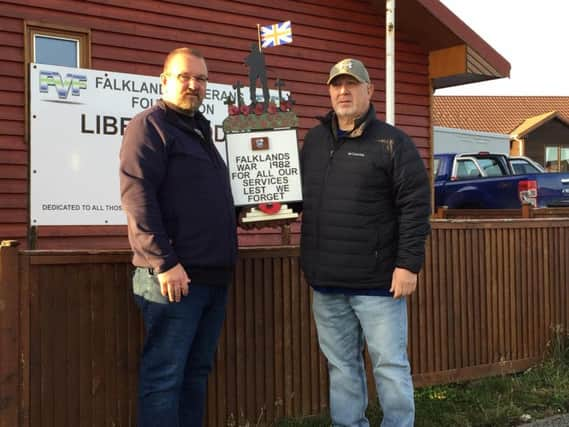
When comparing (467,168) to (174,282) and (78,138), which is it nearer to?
(78,138)

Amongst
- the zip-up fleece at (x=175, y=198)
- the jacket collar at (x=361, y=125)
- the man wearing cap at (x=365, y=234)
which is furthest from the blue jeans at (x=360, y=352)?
the jacket collar at (x=361, y=125)

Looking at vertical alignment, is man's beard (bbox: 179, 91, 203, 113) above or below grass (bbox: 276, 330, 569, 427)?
above

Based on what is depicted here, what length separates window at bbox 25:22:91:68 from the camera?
714 cm

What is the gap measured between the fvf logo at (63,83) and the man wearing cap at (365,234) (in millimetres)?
2813

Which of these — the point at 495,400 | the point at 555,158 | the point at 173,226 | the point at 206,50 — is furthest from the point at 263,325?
the point at 555,158

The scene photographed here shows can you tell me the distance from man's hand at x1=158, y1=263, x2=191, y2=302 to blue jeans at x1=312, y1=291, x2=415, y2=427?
87 centimetres

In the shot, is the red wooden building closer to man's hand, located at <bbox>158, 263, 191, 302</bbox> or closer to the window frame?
the window frame

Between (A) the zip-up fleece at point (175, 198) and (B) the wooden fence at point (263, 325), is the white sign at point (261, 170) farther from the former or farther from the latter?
(B) the wooden fence at point (263, 325)

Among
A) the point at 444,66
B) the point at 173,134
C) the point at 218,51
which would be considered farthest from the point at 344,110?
the point at 444,66

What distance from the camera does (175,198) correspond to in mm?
2896

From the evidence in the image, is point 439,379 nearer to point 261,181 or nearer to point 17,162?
point 261,181

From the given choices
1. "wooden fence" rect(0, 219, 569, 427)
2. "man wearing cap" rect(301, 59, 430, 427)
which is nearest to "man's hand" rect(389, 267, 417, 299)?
"man wearing cap" rect(301, 59, 430, 427)

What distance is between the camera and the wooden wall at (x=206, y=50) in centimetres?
705

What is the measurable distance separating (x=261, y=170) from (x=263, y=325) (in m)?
1.03
